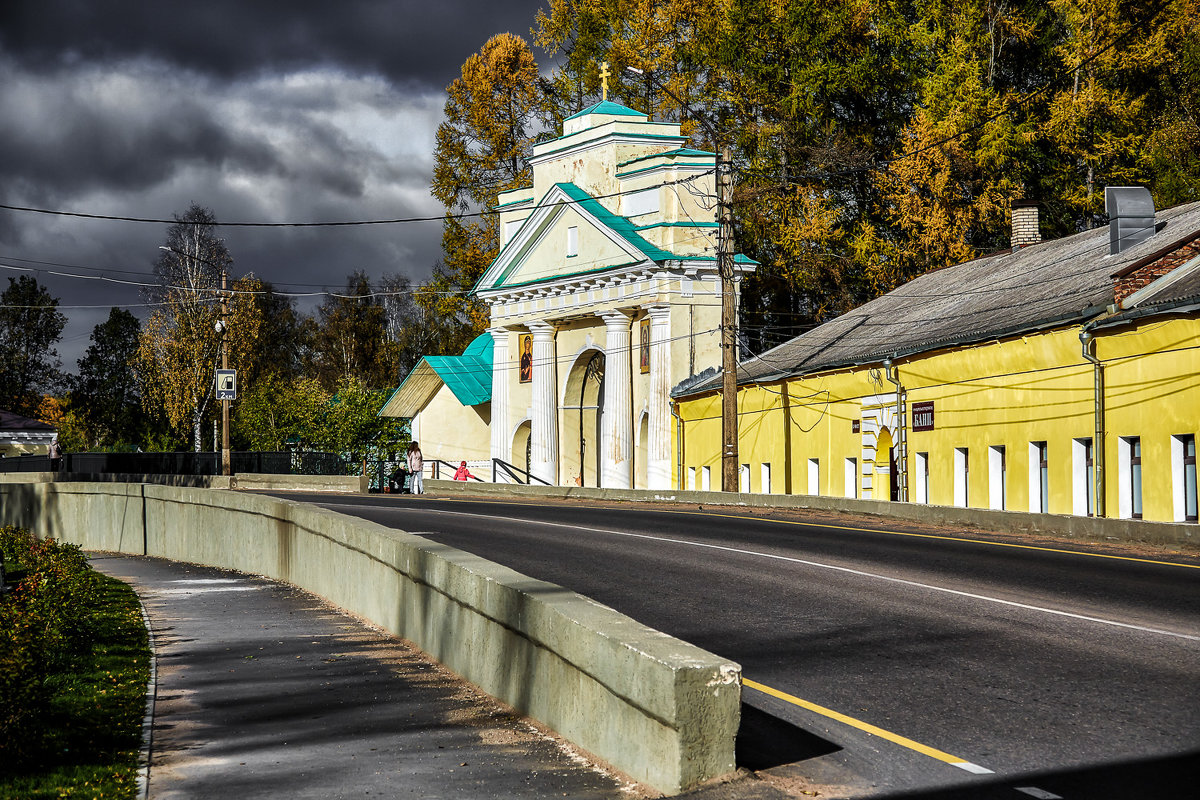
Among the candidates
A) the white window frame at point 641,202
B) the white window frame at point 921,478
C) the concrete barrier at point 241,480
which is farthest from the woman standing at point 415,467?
the white window frame at point 921,478

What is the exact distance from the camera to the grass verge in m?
7.38

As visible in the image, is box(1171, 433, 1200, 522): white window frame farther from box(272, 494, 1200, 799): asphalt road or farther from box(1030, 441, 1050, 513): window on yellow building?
box(272, 494, 1200, 799): asphalt road

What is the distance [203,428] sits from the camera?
7675 cm

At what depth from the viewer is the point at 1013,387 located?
28156mm

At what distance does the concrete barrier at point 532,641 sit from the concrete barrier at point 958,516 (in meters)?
11.6

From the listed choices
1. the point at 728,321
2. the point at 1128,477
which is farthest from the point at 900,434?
the point at 1128,477

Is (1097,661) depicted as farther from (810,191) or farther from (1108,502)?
(810,191)

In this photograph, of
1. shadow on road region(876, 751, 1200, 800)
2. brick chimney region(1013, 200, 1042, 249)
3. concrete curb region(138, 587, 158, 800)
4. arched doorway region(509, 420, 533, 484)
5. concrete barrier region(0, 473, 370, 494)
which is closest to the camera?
shadow on road region(876, 751, 1200, 800)

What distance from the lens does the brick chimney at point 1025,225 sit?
1548 inches

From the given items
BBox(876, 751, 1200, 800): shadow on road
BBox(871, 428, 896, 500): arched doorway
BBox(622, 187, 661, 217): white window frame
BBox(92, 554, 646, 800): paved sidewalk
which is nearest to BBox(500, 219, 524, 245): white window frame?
BBox(622, 187, 661, 217): white window frame

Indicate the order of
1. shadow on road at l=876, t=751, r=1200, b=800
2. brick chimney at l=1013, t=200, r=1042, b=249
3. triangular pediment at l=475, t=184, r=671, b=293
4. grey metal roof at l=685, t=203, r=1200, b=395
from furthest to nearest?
1. triangular pediment at l=475, t=184, r=671, b=293
2. brick chimney at l=1013, t=200, r=1042, b=249
3. grey metal roof at l=685, t=203, r=1200, b=395
4. shadow on road at l=876, t=751, r=1200, b=800

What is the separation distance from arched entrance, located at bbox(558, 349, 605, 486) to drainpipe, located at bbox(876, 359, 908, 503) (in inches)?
803

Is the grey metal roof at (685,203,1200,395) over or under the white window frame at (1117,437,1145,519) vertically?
over

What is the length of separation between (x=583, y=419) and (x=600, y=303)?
6.07 metres
